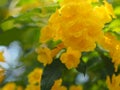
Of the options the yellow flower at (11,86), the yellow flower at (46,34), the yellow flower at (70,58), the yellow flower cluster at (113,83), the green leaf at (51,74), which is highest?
the yellow flower at (46,34)

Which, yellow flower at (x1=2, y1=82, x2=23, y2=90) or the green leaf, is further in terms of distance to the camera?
yellow flower at (x1=2, y1=82, x2=23, y2=90)

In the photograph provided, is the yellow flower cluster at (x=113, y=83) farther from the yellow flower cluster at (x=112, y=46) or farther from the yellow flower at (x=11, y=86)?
the yellow flower at (x=11, y=86)

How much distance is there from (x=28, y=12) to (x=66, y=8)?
0.36 feet

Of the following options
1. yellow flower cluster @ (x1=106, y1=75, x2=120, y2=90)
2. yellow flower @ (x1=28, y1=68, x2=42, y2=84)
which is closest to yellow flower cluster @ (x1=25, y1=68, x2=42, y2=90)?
yellow flower @ (x1=28, y1=68, x2=42, y2=84)

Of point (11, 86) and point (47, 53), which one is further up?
point (47, 53)

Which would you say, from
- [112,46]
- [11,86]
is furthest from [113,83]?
[11,86]

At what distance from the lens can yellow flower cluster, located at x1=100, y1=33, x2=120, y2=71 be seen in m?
0.64

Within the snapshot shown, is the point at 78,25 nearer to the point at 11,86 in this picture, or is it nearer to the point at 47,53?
the point at 47,53

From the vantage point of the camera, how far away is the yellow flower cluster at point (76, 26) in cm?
61

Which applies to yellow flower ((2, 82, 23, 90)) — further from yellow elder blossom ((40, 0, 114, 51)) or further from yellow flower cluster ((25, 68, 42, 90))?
yellow elder blossom ((40, 0, 114, 51))

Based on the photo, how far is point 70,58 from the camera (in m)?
0.62

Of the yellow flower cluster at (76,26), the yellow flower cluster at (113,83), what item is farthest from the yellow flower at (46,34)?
the yellow flower cluster at (113,83)

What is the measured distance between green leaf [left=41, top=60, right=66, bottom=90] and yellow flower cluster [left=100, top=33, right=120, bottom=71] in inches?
3.5

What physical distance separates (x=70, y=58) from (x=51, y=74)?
5 centimetres
